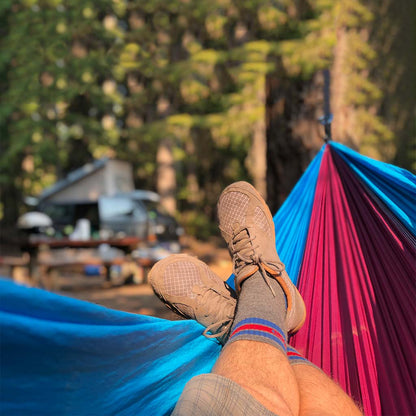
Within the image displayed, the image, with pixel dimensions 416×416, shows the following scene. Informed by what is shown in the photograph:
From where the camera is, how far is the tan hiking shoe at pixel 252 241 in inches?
62.2

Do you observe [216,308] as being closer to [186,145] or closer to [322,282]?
[322,282]

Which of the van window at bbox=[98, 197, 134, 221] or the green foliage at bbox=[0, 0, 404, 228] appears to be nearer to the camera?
the green foliage at bbox=[0, 0, 404, 228]

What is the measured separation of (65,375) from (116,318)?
0.19 m

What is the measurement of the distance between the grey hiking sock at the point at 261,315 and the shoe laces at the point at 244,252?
4 cm

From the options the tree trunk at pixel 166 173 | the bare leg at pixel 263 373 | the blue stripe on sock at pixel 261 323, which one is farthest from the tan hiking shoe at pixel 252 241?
the tree trunk at pixel 166 173

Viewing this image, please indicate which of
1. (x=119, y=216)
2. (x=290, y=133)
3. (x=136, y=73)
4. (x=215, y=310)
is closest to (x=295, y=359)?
(x=215, y=310)

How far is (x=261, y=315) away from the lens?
54.3 inches

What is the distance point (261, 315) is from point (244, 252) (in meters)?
0.31

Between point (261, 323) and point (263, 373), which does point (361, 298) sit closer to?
point (261, 323)

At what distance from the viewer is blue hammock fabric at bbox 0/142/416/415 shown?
1036 mm

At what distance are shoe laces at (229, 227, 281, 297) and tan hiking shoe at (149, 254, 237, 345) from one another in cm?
10

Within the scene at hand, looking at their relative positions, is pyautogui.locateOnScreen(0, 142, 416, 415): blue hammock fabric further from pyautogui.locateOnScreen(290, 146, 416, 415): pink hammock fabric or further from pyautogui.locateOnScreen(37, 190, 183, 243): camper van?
pyautogui.locateOnScreen(37, 190, 183, 243): camper van

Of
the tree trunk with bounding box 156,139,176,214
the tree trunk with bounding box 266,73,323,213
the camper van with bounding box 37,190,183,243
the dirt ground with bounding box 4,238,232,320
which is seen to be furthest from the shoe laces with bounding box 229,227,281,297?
the tree trunk with bounding box 156,139,176,214

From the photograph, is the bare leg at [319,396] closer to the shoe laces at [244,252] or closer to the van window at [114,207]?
the shoe laces at [244,252]
